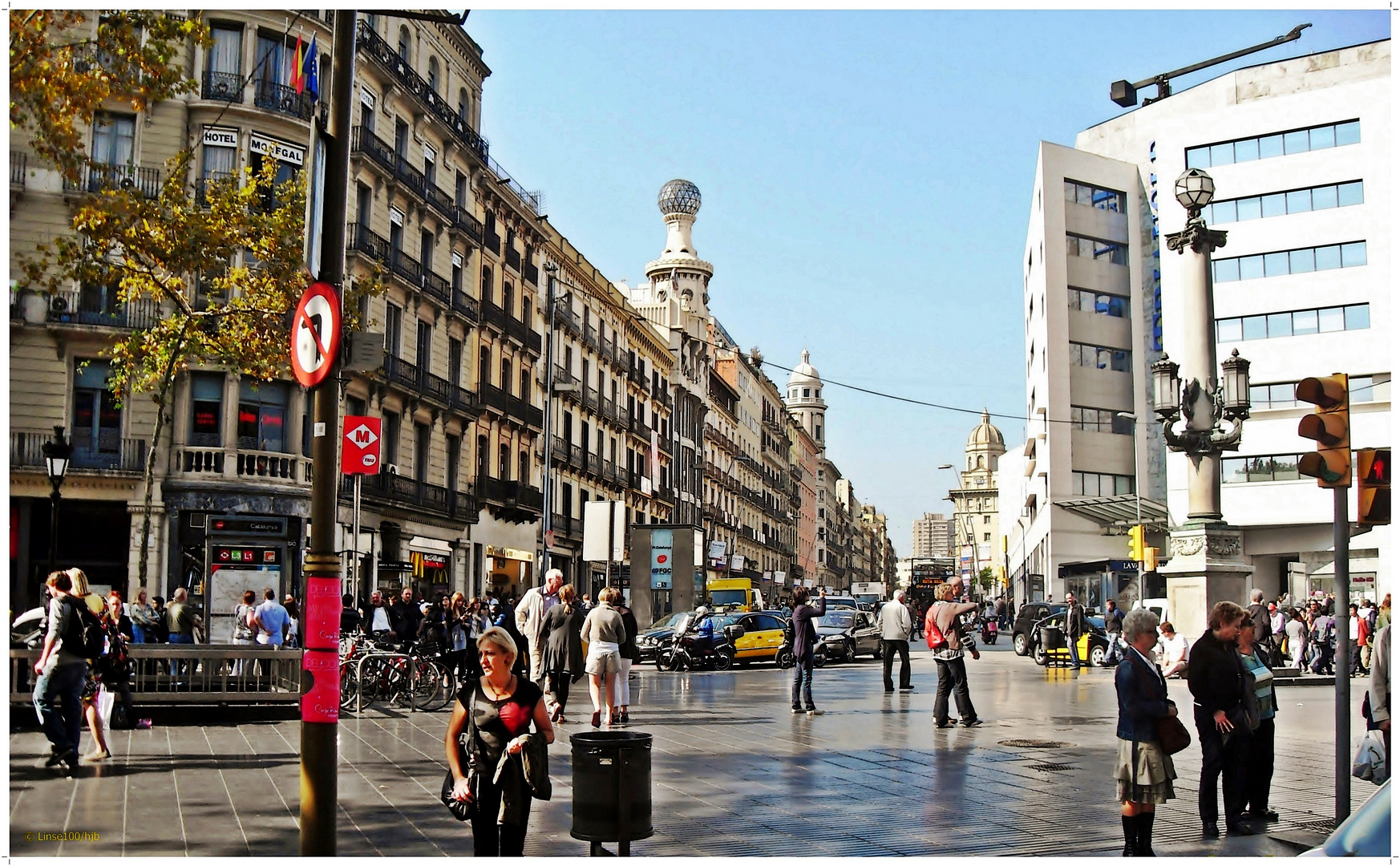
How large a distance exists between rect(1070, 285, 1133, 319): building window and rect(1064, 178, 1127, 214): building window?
404 cm

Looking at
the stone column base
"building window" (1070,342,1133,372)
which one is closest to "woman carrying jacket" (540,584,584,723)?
the stone column base

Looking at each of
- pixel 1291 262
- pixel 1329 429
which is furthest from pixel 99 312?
pixel 1291 262

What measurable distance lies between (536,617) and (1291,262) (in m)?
41.7

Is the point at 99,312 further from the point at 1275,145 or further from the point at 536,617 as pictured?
the point at 1275,145

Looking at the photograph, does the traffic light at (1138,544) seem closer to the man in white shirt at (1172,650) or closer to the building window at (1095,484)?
the man in white shirt at (1172,650)

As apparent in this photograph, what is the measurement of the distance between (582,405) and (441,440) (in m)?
15.2

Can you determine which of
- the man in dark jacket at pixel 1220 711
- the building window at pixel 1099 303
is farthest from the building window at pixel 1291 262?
the man in dark jacket at pixel 1220 711

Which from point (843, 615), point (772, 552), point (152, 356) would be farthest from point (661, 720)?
point (772, 552)

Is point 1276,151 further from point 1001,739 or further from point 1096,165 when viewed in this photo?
point 1001,739

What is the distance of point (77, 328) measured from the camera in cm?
2991

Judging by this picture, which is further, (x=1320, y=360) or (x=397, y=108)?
(x=1320, y=360)

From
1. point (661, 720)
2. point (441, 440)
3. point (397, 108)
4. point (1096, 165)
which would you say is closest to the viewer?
point (661, 720)

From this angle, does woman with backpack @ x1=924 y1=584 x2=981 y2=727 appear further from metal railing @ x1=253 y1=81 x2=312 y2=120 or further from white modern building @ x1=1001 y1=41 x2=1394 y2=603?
white modern building @ x1=1001 y1=41 x2=1394 y2=603

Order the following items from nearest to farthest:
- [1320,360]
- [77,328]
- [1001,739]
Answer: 1. [1001,739]
2. [77,328]
3. [1320,360]
